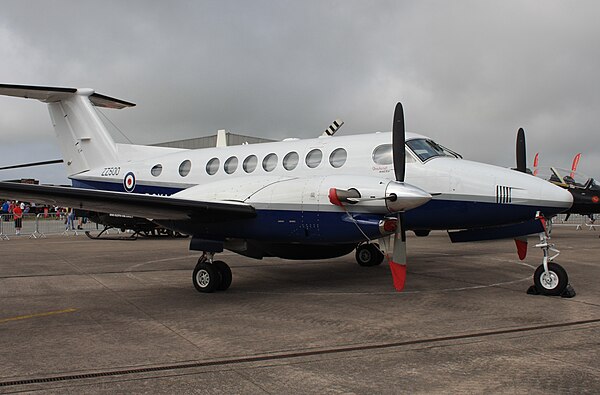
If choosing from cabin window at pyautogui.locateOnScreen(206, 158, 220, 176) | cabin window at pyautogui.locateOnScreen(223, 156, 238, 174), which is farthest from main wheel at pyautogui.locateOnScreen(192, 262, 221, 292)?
cabin window at pyautogui.locateOnScreen(206, 158, 220, 176)

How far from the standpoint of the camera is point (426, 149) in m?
9.59

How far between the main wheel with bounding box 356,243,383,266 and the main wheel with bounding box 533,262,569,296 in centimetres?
454

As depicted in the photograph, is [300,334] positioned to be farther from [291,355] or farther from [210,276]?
[210,276]

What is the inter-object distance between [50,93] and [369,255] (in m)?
9.23

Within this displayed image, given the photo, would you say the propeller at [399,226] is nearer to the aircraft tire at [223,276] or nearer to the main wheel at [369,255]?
the aircraft tire at [223,276]

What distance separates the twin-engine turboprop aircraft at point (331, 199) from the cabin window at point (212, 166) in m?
0.03

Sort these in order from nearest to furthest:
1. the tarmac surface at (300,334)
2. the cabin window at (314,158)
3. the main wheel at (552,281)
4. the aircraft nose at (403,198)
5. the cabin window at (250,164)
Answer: the tarmac surface at (300,334) < the aircraft nose at (403,198) < the main wheel at (552,281) < the cabin window at (314,158) < the cabin window at (250,164)

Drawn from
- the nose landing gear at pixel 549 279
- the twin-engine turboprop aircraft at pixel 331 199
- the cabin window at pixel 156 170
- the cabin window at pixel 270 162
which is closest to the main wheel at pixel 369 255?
the twin-engine turboprop aircraft at pixel 331 199

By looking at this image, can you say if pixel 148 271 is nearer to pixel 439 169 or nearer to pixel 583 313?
pixel 439 169

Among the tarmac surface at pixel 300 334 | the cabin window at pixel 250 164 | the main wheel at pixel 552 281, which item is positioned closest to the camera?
the tarmac surface at pixel 300 334

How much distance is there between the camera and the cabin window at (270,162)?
34.8 ft

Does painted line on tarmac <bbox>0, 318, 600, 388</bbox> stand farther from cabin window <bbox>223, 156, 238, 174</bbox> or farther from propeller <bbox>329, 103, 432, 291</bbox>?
cabin window <bbox>223, 156, 238, 174</bbox>

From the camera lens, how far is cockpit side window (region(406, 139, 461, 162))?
945 centimetres

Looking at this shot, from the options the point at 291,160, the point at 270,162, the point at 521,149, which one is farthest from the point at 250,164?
the point at 521,149
